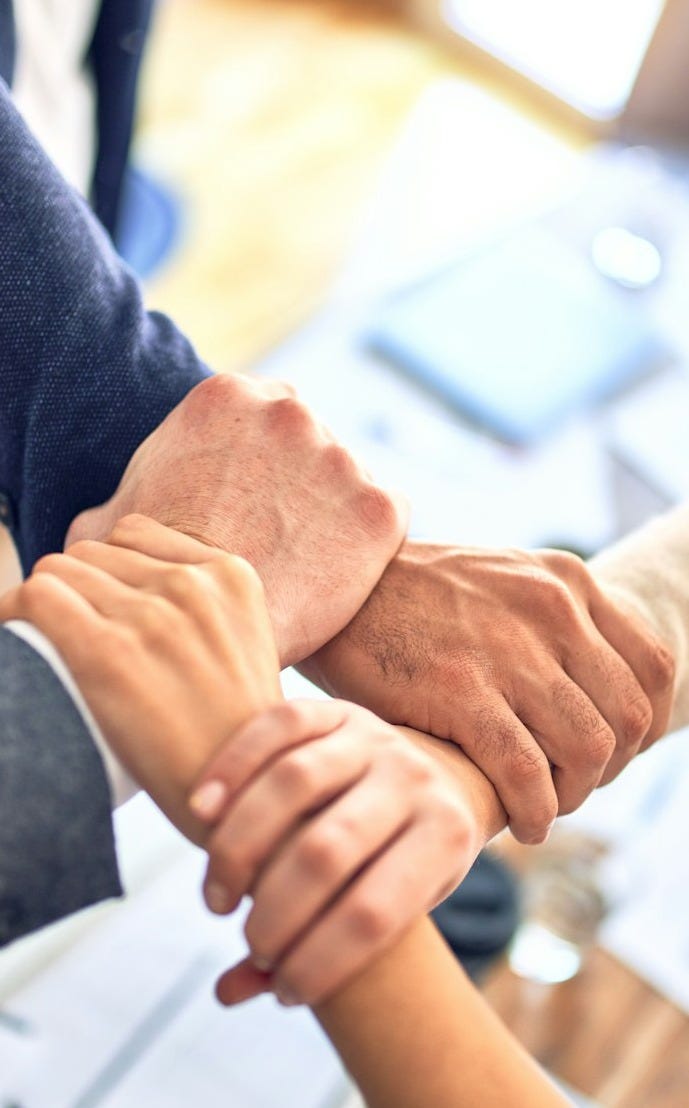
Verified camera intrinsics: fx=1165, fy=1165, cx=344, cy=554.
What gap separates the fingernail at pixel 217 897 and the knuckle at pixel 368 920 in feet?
0.18

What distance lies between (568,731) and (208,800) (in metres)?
0.25

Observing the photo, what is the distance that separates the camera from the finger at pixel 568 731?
0.65m

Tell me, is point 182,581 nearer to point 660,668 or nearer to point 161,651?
point 161,651

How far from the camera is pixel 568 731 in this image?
0.65 m

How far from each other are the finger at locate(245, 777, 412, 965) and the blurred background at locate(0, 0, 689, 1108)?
0.34 m

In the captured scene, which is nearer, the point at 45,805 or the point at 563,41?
the point at 45,805

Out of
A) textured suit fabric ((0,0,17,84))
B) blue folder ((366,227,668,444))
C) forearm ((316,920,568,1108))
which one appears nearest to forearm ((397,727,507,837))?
forearm ((316,920,568,1108))

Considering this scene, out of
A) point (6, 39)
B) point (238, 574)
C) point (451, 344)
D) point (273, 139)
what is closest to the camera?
point (238, 574)

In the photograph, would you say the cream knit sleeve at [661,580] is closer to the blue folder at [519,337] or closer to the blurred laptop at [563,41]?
the blue folder at [519,337]

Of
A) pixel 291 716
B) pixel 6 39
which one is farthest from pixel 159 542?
pixel 6 39

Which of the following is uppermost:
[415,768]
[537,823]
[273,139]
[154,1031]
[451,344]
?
[415,768]

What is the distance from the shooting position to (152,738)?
50cm

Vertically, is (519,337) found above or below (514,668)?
below

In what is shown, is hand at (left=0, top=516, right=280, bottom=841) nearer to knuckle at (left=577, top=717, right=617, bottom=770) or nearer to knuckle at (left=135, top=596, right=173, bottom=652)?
knuckle at (left=135, top=596, right=173, bottom=652)
